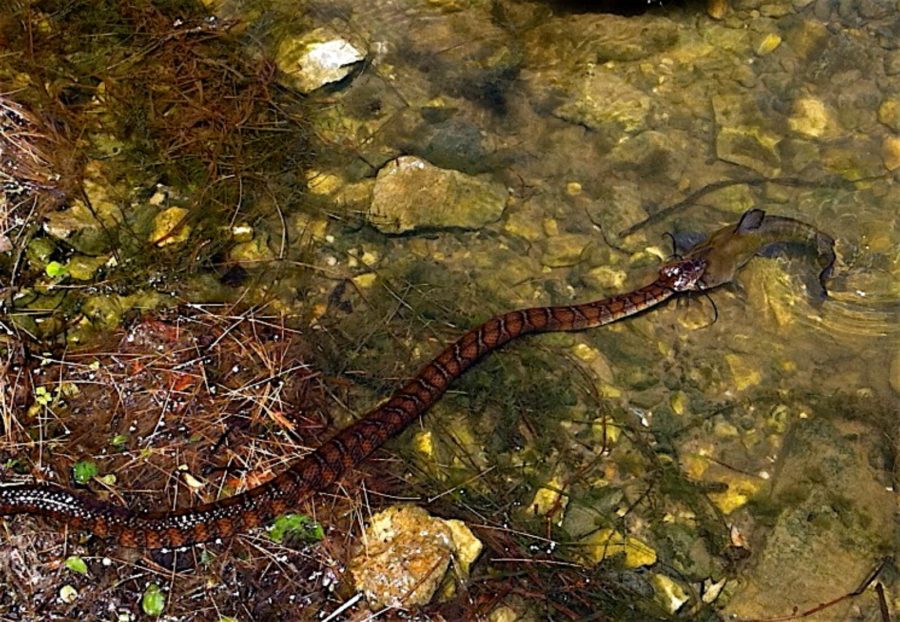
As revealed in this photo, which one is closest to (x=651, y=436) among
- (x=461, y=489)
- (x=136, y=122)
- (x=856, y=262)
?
(x=461, y=489)

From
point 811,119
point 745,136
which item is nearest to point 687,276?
point 745,136

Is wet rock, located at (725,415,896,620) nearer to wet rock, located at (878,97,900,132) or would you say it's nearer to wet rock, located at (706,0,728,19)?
wet rock, located at (878,97,900,132)

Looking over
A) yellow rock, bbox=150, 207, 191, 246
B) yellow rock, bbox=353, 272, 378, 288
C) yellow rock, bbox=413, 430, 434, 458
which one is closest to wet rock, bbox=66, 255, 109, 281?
yellow rock, bbox=150, 207, 191, 246

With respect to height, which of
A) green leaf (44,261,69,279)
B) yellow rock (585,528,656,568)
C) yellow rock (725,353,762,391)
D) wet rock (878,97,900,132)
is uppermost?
green leaf (44,261,69,279)

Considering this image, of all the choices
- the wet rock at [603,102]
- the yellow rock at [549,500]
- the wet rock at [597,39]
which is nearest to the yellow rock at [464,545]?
the yellow rock at [549,500]

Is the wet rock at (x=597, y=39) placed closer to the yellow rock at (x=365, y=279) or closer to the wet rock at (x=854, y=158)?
the wet rock at (x=854, y=158)

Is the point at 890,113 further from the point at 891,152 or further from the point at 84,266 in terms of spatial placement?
the point at 84,266

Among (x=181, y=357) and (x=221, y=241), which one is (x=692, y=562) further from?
(x=221, y=241)
